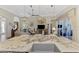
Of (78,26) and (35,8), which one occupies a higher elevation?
(35,8)

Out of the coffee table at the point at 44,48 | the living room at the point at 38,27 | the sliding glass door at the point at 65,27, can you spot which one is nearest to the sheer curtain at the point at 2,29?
the living room at the point at 38,27

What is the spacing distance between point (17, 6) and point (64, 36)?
1.06m

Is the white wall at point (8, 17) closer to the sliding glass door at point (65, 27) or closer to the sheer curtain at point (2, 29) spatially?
the sheer curtain at point (2, 29)

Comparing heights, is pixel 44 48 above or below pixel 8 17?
below

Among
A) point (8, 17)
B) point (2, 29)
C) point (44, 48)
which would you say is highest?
point (8, 17)

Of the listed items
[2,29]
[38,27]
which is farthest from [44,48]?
[2,29]

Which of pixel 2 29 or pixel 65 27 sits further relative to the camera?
pixel 65 27

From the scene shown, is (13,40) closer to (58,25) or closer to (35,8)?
(35,8)

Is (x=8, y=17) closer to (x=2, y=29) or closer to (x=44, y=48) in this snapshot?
(x=2, y=29)

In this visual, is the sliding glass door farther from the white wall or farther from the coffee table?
the white wall
